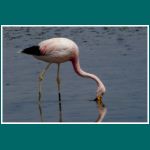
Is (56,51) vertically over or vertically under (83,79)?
over

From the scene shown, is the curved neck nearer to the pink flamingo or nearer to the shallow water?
the pink flamingo

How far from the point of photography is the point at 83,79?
55.1ft

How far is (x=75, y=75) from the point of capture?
1688 cm

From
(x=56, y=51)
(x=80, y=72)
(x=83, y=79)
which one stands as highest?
(x=56, y=51)

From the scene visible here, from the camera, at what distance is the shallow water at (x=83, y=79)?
1519cm

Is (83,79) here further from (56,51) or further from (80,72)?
(56,51)

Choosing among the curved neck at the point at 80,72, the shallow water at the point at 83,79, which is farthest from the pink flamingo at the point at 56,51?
the shallow water at the point at 83,79

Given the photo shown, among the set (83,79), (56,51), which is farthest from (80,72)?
(56,51)

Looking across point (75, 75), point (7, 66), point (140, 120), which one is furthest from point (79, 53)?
point (140, 120)

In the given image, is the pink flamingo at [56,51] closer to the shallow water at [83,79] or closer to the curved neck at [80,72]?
the curved neck at [80,72]

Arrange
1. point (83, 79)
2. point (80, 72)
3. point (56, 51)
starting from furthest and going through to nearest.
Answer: point (83, 79), point (80, 72), point (56, 51)

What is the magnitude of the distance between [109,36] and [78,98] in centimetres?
270

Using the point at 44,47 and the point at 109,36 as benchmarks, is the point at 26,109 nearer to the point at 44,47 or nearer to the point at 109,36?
the point at 44,47

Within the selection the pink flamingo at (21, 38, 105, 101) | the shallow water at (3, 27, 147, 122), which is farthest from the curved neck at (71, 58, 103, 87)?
the shallow water at (3, 27, 147, 122)
